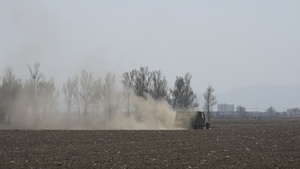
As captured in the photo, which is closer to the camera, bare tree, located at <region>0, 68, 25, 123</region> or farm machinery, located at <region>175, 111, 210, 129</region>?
farm machinery, located at <region>175, 111, 210, 129</region>

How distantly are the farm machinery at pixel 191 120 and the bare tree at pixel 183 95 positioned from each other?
48.6 metres

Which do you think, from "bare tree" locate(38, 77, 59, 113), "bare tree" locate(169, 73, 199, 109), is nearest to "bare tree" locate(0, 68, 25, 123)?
"bare tree" locate(38, 77, 59, 113)

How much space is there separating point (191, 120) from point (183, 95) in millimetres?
54065

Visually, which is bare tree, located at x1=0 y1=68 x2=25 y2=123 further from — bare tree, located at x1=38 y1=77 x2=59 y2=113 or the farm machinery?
the farm machinery

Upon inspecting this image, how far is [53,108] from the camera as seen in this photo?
319 feet

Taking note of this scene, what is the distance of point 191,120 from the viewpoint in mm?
64312

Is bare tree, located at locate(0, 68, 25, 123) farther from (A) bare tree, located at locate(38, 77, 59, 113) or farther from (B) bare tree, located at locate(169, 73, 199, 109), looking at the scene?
(B) bare tree, located at locate(169, 73, 199, 109)

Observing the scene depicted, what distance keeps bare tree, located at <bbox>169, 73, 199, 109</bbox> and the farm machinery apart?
48558mm

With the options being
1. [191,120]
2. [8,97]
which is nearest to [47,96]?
[8,97]

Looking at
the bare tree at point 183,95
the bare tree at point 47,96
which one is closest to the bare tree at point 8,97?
the bare tree at point 47,96

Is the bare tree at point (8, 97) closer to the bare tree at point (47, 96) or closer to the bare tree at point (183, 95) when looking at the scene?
the bare tree at point (47, 96)

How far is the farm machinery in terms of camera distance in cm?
6334

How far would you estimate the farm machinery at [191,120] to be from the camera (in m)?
63.3

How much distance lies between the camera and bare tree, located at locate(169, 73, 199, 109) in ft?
379
